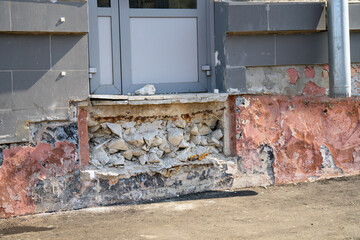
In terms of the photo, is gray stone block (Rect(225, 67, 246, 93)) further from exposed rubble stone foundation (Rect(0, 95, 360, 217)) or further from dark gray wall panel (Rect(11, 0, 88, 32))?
dark gray wall panel (Rect(11, 0, 88, 32))

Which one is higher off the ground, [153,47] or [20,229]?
[153,47]

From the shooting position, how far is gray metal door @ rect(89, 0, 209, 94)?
575 cm

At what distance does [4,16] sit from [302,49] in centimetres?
355

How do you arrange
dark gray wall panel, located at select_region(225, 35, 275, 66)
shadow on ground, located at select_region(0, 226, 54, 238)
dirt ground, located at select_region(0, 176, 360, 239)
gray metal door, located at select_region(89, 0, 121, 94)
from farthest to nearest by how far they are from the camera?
1. dark gray wall panel, located at select_region(225, 35, 275, 66)
2. gray metal door, located at select_region(89, 0, 121, 94)
3. shadow on ground, located at select_region(0, 226, 54, 238)
4. dirt ground, located at select_region(0, 176, 360, 239)

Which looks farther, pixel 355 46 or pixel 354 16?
pixel 355 46

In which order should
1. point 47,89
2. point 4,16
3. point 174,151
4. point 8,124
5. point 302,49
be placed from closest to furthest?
point 4,16 → point 8,124 → point 47,89 → point 174,151 → point 302,49

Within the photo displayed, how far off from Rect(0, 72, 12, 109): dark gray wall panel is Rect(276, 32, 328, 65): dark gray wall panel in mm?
3168

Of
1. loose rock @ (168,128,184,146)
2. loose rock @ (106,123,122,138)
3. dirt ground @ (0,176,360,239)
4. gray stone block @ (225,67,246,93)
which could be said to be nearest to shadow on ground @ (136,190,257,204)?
dirt ground @ (0,176,360,239)

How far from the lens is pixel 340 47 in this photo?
5.89 metres

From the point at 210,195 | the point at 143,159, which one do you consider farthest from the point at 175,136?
the point at 210,195

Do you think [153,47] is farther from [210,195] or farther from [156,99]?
[210,195]

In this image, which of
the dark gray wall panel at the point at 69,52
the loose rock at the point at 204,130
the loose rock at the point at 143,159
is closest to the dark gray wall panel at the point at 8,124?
the dark gray wall panel at the point at 69,52

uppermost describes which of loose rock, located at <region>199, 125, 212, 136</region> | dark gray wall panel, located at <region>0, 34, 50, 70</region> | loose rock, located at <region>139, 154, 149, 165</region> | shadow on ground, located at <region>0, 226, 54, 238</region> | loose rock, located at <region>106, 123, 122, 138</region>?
dark gray wall panel, located at <region>0, 34, 50, 70</region>

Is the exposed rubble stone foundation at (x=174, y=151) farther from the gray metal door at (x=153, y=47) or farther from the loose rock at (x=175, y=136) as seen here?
the gray metal door at (x=153, y=47)
